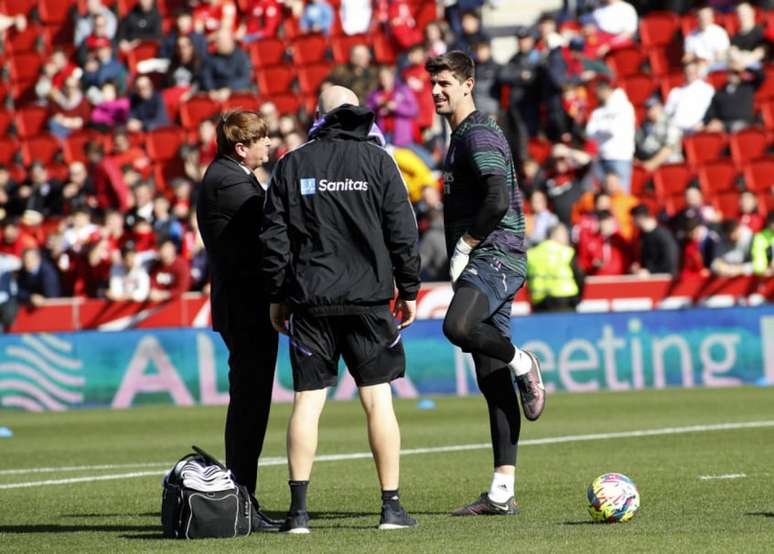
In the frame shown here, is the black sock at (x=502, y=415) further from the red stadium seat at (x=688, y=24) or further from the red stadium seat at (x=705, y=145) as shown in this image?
the red stadium seat at (x=688, y=24)

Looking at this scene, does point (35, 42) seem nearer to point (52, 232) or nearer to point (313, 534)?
point (52, 232)

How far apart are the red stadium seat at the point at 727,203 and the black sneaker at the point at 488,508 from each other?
1428 centimetres

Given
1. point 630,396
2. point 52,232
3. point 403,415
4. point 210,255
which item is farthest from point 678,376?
point 210,255

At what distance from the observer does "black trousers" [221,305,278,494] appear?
339 inches

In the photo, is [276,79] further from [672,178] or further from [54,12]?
[672,178]

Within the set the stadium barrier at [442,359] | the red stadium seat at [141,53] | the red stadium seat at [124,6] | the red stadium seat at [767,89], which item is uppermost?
the red stadium seat at [124,6]

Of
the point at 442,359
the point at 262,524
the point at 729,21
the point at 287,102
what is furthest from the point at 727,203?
the point at 262,524

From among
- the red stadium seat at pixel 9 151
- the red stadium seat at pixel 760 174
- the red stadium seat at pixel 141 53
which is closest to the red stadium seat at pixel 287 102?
the red stadium seat at pixel 141 53

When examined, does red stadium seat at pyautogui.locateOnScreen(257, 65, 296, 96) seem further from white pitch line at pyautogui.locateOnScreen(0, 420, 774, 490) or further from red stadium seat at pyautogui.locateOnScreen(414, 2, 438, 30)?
white pitch line at pyautogui.locateOnScreen(0, 420, 774, 490)

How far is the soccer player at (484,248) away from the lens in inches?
337

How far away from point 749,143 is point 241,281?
52.0 ft

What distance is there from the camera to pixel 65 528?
8.77 meters

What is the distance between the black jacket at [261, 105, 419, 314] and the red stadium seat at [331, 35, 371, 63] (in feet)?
58.7

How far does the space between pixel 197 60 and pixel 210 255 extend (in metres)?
16.9
